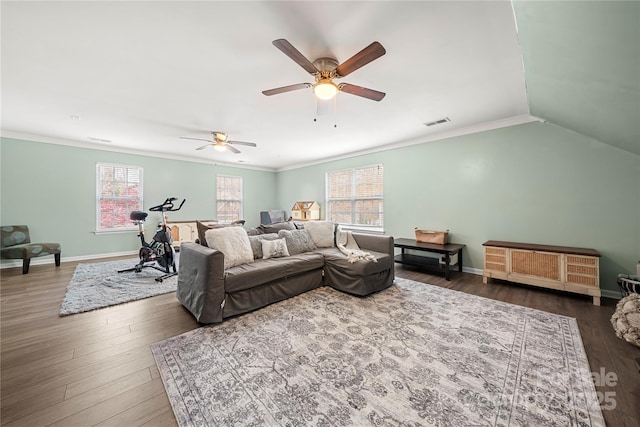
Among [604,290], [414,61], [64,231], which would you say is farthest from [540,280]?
[64,231]

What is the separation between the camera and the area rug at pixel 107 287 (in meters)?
2.82

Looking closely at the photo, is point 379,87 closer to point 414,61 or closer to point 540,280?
point 414,61

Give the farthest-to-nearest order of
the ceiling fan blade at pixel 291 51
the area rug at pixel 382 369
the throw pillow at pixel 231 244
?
1. the throw pillow at pixel 231 244
2. the ceiling fan blade at pixel 291 51
3. the area rug at pixel 382 369

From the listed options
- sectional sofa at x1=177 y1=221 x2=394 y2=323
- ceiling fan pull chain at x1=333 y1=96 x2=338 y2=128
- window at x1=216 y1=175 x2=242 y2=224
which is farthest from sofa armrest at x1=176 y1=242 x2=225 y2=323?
window at x1=216 y1=175 x2=242 y2=224

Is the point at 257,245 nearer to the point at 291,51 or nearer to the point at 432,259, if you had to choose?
the point at 291,51

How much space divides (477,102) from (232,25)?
10.3ft

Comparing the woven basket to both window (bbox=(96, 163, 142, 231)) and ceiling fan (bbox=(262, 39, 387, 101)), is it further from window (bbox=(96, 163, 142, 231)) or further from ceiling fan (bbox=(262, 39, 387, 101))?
window (bbox=(96, 163, 142, 231))

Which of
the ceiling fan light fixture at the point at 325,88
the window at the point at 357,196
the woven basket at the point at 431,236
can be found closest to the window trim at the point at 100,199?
the window at the point at 357,196

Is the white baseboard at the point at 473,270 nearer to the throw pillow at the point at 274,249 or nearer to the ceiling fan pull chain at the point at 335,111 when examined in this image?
the throw pillow at the point at 274,249

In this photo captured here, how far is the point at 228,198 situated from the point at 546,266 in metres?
7.57

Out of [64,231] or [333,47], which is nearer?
[333,47]

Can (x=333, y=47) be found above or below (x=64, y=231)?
above

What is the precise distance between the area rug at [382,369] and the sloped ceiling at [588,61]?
85.3 inches

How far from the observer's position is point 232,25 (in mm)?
1796
